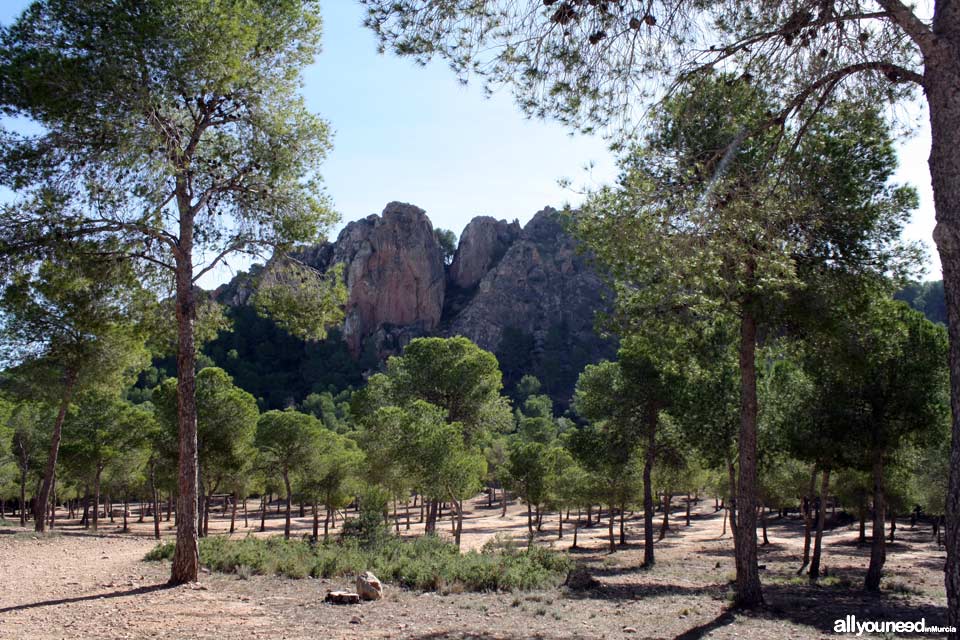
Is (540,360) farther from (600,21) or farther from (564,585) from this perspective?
(600,21)

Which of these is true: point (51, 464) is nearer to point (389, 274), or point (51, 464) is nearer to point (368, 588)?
point (368, 588)

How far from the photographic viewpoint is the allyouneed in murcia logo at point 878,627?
906 cm

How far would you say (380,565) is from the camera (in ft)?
39.9

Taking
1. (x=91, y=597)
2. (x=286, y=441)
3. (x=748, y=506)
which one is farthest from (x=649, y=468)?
(x=286, y=441)

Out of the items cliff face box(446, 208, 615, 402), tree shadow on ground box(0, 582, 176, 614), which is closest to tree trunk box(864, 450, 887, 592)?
tree shadow on ground box(0, 582, 176, 614)

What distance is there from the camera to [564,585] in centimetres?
1320

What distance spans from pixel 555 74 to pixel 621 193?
1473 millimetres

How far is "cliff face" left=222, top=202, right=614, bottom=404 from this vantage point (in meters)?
101

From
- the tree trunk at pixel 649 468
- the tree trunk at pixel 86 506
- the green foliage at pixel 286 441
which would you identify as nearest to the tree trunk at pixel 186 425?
the tree trunk at pixel 649 468

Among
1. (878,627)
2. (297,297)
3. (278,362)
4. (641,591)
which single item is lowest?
(641,591)

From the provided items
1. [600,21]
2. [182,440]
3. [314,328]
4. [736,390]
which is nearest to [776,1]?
[600,21]

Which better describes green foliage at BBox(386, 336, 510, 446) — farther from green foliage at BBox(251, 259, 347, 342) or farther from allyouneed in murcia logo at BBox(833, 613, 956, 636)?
allyouneed in murcia logo at BBox(833, 613, 956, 636)

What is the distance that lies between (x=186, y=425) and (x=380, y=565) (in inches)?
187

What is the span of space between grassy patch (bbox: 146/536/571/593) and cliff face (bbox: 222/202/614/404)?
276 feet
